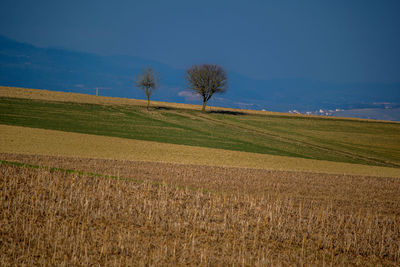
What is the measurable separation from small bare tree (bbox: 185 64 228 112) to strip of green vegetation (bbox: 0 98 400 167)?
11432 millimetres

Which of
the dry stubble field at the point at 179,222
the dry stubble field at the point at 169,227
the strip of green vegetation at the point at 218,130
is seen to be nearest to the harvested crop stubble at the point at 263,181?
the dry stubble field at the point at 179,222

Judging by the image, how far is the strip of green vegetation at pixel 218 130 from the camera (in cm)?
4753

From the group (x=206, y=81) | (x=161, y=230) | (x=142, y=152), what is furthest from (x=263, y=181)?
(x=206, y=81)

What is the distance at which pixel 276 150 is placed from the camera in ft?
155

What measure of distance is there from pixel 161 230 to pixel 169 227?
0.44 meters

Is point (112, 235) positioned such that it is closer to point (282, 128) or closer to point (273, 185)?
point (273, 185)

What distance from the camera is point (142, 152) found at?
35.8m

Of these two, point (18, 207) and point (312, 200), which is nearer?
point (18, 207)

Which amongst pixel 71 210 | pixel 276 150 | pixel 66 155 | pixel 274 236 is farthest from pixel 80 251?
pixel 276 150

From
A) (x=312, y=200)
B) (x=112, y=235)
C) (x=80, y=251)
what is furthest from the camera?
(x=312, y=200)

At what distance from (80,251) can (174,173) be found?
1589cm

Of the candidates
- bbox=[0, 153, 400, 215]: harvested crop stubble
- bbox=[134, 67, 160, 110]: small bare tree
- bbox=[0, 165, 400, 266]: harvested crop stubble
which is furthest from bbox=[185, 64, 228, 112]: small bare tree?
bbox=[0, 165, 400, 266]: harvested crop stubble

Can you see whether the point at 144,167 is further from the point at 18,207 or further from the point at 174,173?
the point at 18,207

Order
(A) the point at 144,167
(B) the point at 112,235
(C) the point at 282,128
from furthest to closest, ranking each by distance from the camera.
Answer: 1. (C) the point at 282,128
2. (A) the point at 144,167
3. (B) the point at 112,235
